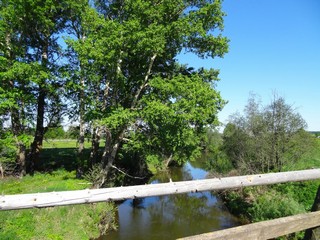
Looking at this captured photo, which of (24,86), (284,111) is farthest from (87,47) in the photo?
(284,111)

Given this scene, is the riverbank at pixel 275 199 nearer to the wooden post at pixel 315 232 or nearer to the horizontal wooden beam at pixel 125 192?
the wooden post at pixel 315 232

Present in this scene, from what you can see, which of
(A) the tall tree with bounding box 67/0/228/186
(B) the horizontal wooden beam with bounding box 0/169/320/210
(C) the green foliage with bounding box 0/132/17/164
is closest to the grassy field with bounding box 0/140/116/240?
(C) the green foliage with bounding box 0/132/17/164

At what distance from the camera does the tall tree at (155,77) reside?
50.4 feet

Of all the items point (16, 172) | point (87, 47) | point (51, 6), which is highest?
point (51, 6)

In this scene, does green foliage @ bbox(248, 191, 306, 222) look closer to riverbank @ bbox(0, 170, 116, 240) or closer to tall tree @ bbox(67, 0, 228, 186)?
tall tree @ bbox(67, 0, 228, 186)

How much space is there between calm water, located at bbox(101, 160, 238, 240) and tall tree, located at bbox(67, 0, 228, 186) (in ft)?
11.3

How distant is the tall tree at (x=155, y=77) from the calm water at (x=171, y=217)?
346 cm

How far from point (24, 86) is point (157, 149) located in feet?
34.7

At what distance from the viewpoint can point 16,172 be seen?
2036 centimetres

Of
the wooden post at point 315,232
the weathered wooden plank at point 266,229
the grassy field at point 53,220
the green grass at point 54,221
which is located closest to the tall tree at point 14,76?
the grassy field at point 53,220

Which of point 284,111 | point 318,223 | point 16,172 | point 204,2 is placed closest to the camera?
point 318,223

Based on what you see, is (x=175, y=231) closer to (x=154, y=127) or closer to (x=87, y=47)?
(x=154, y=127)

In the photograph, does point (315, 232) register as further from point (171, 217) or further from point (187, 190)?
point (171, 217)

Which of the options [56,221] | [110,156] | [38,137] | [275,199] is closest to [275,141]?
[275,199]
